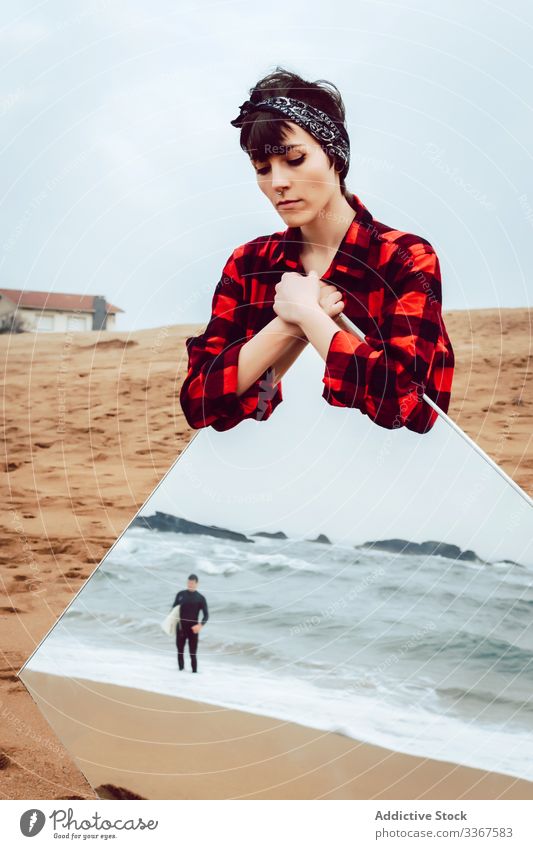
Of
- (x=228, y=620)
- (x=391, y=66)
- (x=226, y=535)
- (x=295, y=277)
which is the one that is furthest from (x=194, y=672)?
(x=391, y=66)

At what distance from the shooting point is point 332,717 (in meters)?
4.00

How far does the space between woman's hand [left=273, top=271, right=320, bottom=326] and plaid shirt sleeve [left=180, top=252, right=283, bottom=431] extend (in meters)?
0.20

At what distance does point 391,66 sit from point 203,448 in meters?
1.75

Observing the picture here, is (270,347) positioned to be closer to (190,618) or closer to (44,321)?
(190,618)

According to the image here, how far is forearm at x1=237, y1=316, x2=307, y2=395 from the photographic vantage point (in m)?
3.89

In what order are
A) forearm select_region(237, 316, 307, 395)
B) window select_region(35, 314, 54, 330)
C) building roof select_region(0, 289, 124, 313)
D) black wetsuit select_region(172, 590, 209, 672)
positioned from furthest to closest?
window select_region(35, 314, 54, 330)
building roof select_region(0, 289, 124, 313)
black wetsuit select_region(172, 590, 209, 672)
forearm select_region(237, 316, 307, 395)

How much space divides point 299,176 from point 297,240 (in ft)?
0.88

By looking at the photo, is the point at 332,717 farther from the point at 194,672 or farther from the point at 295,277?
the point at 295,277

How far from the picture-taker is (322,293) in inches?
152

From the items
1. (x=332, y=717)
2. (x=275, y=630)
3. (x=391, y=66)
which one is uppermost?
(x=391, y=66)

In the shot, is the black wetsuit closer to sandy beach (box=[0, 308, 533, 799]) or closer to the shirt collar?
sandy beach (box=[0, 308, 533, 799])
